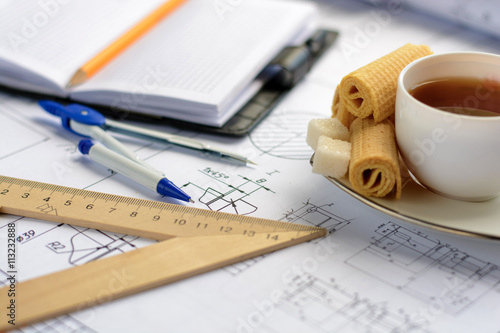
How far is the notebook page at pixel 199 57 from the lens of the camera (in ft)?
3.18

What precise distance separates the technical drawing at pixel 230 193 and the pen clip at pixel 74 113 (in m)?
0.22

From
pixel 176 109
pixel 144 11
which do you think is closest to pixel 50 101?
pixel 176 109

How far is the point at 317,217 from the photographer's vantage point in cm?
75

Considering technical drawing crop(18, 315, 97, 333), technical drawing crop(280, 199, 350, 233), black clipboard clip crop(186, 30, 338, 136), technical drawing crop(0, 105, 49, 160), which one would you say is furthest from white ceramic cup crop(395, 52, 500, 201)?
technical drawing crop(0, 105, 49, 160)

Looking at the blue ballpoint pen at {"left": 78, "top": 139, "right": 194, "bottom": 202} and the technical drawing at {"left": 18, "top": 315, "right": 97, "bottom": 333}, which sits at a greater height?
the blue ballpoint pen at {"left": 78, "top": 139, "right": 194, "bottom": 202}

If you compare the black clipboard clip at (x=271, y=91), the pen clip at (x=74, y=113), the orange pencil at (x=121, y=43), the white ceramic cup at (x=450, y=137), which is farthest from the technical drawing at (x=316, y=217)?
the orange pencil at (x=121, y=43)

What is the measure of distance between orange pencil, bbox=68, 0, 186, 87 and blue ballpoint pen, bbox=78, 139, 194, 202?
8.3 inches

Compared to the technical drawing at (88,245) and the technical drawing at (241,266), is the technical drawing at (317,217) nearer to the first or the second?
the technical drawing at (241,266)

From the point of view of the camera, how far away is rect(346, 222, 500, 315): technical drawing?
632 millimetres

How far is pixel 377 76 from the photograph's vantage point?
727 millimetres

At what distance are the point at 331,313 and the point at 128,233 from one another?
0.28m

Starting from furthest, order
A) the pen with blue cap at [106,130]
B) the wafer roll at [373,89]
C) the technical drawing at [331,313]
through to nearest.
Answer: the pen with blue cap at [106,130]
the wafer roll at [373,89]
the technical drawing at [331,313]

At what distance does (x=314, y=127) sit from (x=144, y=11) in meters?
0.61

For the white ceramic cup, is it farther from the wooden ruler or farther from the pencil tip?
the pencil tip
